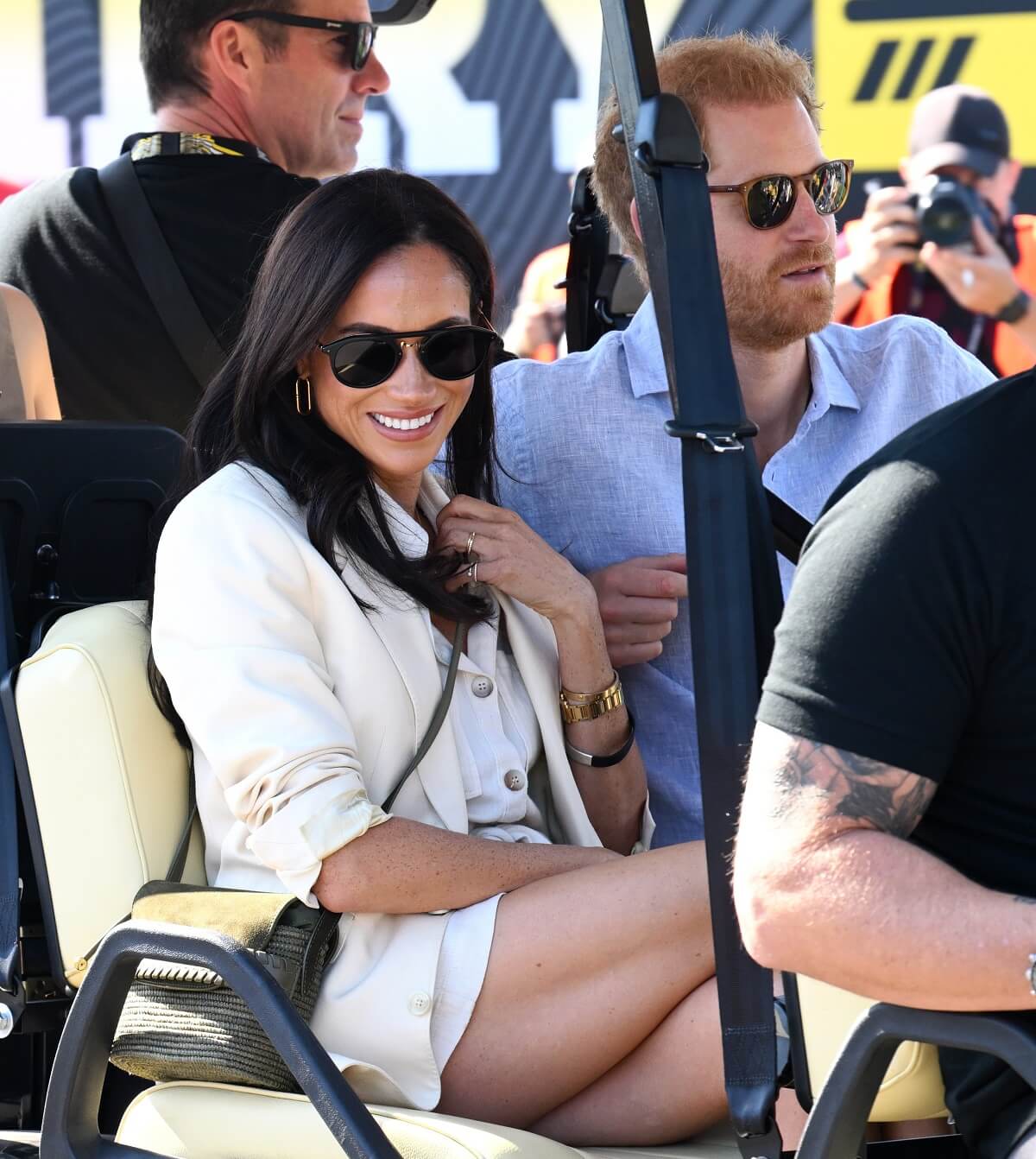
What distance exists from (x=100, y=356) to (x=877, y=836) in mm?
1948

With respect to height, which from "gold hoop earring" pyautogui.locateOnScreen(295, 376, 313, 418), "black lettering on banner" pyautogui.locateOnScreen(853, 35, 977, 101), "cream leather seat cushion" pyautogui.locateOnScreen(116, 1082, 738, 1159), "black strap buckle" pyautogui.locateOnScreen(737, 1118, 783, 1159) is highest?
"black lettering on banner" pyautogui.locateOnScreen(853, 35, 977, 101)

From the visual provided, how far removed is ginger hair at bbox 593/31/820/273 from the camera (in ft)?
8.04

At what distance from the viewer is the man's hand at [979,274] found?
4.32 m

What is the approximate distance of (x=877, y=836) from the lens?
1.30 m

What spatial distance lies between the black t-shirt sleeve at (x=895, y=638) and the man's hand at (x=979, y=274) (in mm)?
3203

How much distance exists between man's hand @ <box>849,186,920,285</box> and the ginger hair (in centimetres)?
179

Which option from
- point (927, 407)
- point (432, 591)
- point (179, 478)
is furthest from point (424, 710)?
point (927, 407)

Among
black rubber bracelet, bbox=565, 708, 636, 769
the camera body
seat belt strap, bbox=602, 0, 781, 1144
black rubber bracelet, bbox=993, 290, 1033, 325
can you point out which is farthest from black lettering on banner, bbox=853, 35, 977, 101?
seat belt strap, bbox=602, 0, 781, 1144

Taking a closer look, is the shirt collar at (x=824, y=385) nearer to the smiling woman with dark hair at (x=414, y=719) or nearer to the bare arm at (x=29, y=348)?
the smiling woman with dark hair at (x=414, y=719)

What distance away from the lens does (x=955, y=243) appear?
4363 millimetres

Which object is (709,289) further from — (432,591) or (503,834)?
(503,834)

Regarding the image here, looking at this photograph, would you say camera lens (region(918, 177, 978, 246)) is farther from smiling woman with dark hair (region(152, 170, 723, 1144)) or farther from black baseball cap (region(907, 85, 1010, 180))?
smiling woman with dark hair (region(152, 170, 723, 1144))

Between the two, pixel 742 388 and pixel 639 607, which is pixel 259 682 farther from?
pixel 742 388

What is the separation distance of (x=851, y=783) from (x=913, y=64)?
11.1ft
